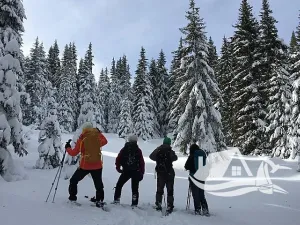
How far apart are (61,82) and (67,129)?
8.77m

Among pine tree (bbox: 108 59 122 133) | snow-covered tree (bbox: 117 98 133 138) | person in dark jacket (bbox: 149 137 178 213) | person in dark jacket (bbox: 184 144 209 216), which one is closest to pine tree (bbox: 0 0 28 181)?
person in dark jacket (bbox: 149 137 178 213)

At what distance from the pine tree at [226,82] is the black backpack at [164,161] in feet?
73.2

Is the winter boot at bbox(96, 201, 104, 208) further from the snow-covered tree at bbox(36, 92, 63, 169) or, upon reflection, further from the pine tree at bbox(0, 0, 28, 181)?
the snow-covered tree at bbox(36, 92, 63, 169)

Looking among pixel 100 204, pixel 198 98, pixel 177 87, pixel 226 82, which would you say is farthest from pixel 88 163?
pixel 226 82

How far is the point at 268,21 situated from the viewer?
88.6 feet

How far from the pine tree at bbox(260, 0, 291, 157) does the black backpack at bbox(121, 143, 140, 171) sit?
17648 mm

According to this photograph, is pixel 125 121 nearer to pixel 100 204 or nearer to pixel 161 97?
pixel 161 97

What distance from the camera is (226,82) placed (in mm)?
34000

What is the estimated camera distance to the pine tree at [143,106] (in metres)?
46.8

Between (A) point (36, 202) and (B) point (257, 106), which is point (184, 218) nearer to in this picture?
(A) point (36, 202)

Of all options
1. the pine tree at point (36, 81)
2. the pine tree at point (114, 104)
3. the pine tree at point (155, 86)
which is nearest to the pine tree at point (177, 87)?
the pine tree at point (155, 86)

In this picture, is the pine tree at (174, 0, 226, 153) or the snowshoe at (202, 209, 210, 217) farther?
the pine tree at (174, 0, 226, 153)

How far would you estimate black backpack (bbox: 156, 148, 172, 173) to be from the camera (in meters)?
8.99

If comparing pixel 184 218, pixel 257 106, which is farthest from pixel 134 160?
pixel 257 106
